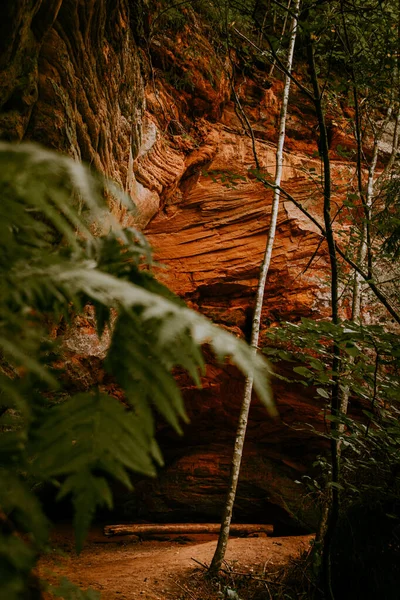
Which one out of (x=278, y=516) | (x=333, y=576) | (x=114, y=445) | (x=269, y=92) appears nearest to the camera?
(x=114, y=445)

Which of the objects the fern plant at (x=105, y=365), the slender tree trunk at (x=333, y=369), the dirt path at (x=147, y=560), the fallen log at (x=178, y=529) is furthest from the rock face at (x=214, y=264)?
the fern plant at (x=105, y=365)

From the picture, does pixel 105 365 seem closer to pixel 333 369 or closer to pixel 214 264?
pixel 333 369

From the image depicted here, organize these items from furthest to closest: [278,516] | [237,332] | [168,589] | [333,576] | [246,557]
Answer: [278,516]
[237,332]
[246,557]
[168,589]
[333,576]

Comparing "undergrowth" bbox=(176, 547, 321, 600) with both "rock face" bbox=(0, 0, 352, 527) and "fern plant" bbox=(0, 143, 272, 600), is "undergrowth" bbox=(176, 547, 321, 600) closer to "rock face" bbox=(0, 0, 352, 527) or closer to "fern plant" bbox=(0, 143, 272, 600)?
"rock face" bbox=(0, 0, 352, 527)

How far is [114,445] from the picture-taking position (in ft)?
2.22

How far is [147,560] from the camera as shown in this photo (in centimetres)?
736

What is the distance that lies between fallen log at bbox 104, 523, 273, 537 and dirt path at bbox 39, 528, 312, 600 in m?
0.16

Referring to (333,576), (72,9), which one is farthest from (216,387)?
(72,9)

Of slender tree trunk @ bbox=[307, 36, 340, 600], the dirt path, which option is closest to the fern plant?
slender tree trunk @ bbox=[307, 36, 340, 600]

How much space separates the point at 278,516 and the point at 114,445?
449 inches

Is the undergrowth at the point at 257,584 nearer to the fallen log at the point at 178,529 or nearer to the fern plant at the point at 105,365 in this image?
the fallen log at the point at 178,529

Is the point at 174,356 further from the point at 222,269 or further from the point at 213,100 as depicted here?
the point at 213,100

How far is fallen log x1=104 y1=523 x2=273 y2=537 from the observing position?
9414 millimetres

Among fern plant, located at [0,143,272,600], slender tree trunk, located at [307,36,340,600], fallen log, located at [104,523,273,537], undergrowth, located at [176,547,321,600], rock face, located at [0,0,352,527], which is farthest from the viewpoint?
rock face, located at [0,0,352,527]
